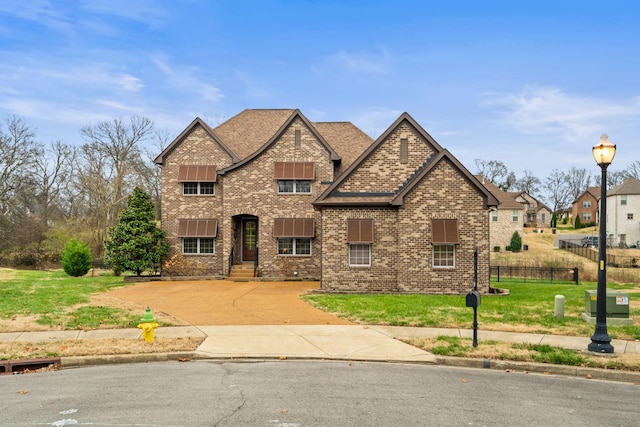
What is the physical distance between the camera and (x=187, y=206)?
97.6ft

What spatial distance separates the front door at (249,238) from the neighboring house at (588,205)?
8093cm

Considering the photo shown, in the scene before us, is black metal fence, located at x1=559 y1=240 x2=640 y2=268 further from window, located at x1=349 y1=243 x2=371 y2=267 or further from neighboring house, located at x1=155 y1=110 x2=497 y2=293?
window, located at x1=349 y1=243 x2=371 y2=267

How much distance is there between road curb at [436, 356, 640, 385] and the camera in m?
9.67

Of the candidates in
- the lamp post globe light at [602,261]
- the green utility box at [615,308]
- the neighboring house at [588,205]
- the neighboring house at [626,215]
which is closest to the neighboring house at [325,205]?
the green utility box at [615,308]

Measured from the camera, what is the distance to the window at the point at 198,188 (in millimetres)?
29703

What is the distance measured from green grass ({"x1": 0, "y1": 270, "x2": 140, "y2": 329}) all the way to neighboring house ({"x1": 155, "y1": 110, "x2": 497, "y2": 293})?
23.9ft

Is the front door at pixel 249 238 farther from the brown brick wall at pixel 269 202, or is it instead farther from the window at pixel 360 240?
the window at pixel 360 240

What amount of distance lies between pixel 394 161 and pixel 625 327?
11.9 m

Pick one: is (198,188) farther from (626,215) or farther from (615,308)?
(626,215)

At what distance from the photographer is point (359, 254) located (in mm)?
22375

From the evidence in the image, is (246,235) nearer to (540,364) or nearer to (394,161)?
(394,161)

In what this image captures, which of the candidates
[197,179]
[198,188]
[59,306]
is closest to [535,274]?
[198,188]

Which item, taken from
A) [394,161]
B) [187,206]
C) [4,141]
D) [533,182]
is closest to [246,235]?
[187,206]

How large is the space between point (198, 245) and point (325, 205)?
10.1 meters
